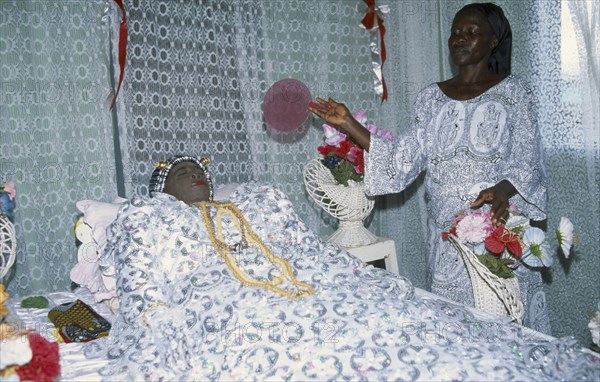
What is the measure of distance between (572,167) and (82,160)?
258 centimetres

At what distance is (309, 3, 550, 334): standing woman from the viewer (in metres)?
2.83

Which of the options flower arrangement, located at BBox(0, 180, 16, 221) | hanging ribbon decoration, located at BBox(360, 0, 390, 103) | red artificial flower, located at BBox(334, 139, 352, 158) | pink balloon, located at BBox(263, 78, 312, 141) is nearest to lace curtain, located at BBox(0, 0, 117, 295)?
flower arrangement, located at BBox(0, 180, 16, 221)

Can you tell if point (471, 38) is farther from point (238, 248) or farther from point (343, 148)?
point (238, 248)

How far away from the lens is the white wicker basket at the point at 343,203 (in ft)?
11.0

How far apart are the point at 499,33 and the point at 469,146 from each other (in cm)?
58

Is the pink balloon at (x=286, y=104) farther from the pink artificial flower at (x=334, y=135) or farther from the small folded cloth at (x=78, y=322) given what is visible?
the small folded cloth at (x=78, y=322)

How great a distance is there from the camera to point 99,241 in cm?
278

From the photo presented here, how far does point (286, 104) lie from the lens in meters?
3.38

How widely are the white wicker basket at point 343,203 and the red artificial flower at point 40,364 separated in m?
1.93

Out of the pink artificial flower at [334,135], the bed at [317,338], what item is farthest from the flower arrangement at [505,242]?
the pink artificial flower at [334,135]

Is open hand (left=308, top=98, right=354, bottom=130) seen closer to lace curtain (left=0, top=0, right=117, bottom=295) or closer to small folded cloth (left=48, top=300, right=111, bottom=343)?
lace curtain (left=0, top=0, right=117, bottom=295)

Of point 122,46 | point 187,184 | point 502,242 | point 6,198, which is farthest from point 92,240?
point 502,242

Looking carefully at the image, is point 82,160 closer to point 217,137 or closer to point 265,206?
point 217,137

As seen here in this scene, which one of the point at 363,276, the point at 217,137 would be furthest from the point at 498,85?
the point at 217,137
